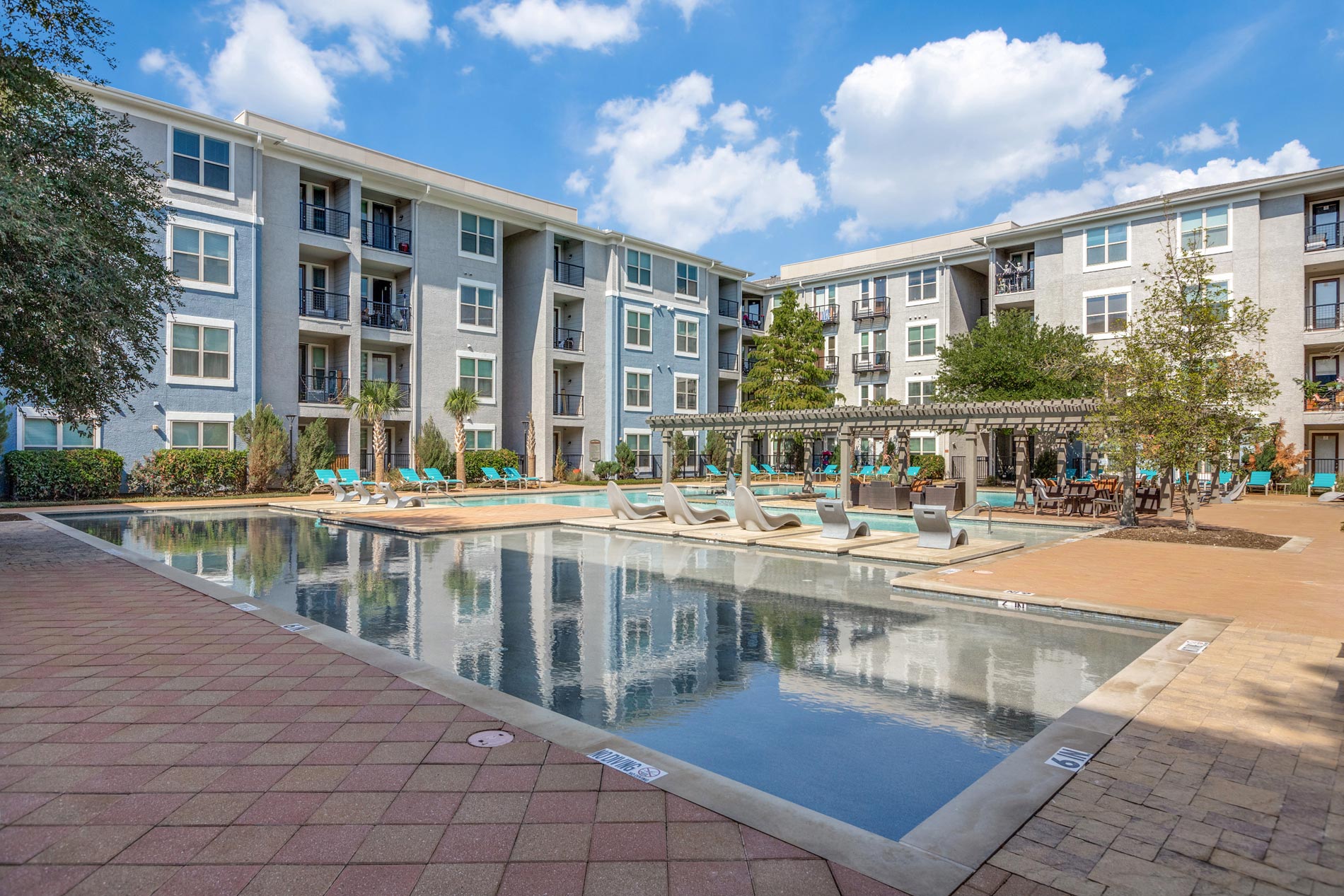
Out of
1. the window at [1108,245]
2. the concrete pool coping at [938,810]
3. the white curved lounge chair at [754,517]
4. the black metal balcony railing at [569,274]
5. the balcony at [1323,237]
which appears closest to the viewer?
the concrete pool coping at [938,810]

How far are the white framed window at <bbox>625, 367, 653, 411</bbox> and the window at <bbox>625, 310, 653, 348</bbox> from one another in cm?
135

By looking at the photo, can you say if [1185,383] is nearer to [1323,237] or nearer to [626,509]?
[626,509]

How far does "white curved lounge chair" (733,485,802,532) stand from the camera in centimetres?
1437

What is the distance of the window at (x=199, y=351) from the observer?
2356cm

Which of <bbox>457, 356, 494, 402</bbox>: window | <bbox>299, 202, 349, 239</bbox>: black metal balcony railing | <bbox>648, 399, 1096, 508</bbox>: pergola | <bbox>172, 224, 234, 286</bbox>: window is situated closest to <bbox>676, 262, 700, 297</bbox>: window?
<bbox>457, 356, 494, 402</bbox>: window

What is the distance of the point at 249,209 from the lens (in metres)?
25.1

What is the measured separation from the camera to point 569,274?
35.1 metres

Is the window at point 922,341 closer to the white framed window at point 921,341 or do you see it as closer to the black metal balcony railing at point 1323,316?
the white framed window at point 921,341

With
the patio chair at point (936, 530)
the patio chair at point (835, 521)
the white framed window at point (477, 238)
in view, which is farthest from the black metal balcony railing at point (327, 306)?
the patio chair at point (936, 530)

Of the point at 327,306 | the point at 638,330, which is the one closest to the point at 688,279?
the point at 638,330

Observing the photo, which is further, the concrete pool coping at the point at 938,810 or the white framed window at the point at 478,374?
the white framed window at the point at 478,374

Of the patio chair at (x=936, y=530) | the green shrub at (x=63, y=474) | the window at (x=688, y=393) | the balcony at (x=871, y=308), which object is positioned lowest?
the patio chair at (x=936, y=530)

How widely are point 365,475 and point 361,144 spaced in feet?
42.6

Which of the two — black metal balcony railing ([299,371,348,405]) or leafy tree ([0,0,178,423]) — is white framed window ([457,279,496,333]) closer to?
black metal balcony railing ([299,371,348,405])
